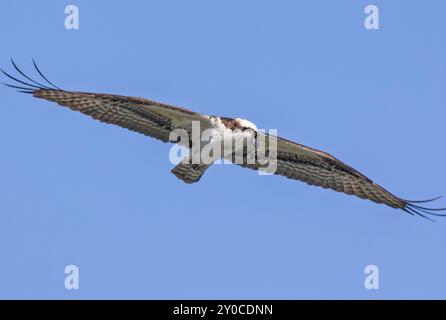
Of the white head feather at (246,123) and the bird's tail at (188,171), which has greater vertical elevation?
the white head feather at (246,123)

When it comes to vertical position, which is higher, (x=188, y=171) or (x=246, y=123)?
(x=246, y=123)

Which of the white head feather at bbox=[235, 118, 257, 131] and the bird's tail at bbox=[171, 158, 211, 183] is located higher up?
the white head feather at bbox=[235, 118, 257, 131]

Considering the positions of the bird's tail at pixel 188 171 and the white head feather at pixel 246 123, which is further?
the bird's tail at pixel 188 171
